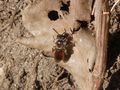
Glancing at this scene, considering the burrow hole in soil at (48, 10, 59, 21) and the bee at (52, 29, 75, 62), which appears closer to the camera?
the bee at (52, 29, 75, 62)

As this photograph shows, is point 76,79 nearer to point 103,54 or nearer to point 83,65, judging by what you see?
point 83,65

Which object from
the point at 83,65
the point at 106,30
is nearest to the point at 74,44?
the point at 83,65

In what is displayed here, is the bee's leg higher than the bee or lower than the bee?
lower

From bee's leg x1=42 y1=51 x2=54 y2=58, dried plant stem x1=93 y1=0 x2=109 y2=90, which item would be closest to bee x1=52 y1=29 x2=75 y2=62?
bee's leg x1=42 y1=51 x2=54 y2=58

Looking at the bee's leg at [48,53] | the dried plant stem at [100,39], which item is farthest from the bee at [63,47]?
the dried plant stem at [100,39]

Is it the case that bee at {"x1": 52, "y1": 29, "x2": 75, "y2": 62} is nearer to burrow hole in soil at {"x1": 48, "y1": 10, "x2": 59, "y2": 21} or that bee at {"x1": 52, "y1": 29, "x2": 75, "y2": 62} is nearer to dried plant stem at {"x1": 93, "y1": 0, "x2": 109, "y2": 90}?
burrow hole in soil at {"x1": 48, "y1": 10, "x2": 59, "y2": 21}

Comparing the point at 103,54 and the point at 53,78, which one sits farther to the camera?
the point at 53,78

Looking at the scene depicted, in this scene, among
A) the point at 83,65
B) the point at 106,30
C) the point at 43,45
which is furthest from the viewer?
the point at 43,45

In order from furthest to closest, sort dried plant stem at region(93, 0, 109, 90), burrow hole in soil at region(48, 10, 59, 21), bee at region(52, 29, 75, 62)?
burrow hole in soil at region(48, 10, 59, 21) → bee at region(52, 29, 75, 62) → dried plant stem at region(93, 0, 109, 90)
